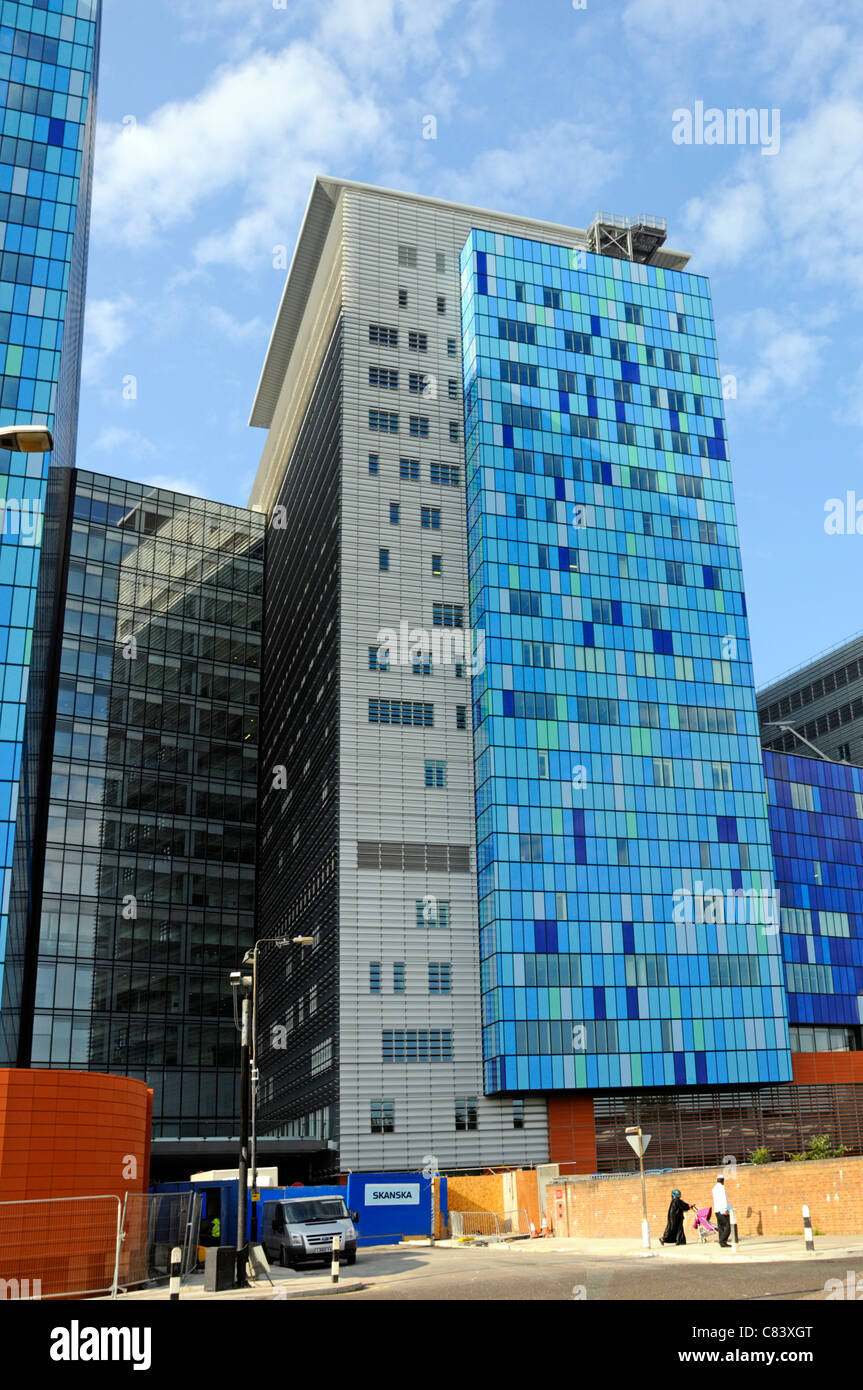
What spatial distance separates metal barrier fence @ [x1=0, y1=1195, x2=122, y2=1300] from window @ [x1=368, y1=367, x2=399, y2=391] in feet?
210

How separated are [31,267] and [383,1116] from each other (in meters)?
52.3

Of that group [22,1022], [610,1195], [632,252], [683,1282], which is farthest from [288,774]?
[683,1282]

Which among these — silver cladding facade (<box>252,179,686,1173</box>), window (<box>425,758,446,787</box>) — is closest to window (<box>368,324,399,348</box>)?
silver cladding facade (<box>252,179,686,1173</box>)

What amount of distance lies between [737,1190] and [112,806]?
7115 cm

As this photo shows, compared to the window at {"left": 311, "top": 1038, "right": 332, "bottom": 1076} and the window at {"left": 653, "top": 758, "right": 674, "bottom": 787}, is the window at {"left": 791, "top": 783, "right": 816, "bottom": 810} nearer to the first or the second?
the window at {"left": 653, "top": 758, "right": 674, "bottom": 787}

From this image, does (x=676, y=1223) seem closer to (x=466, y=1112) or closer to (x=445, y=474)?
(x=466, y=1112)

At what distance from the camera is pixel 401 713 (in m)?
74.6

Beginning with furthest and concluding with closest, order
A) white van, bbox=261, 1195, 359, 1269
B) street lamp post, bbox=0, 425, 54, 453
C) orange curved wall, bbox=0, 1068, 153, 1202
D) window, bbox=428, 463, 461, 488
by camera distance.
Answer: window, bbox=428, 463, 461, 488 < white van, bbox=261, 1195, 359, 1269 < orange curved wall, bbox=0, 1068, 153, 1202 < street lamp post, bbox=0, 425, 54, 453

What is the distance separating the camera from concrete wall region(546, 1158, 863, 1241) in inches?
1184

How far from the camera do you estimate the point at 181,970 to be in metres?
95.8

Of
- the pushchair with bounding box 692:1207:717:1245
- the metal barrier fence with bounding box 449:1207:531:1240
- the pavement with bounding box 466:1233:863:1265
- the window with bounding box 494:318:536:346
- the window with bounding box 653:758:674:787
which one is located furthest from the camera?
the window with bounding box 494:318:536:346

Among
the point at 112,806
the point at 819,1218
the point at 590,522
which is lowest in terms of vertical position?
the point at 819,1218

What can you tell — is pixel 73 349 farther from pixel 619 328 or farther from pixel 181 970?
pixel 181 970

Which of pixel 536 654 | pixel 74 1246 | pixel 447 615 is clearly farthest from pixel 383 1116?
pixel 74 1246
